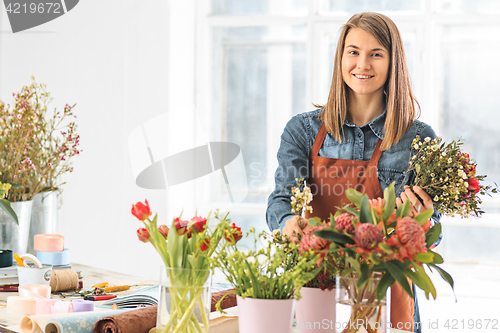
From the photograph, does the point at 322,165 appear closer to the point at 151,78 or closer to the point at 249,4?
the point at 151,78

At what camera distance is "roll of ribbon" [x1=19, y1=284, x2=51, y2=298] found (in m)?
1.32

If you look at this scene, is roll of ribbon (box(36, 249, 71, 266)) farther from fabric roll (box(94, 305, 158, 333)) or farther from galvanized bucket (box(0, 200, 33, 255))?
fabric roll (box(94, 305, 158, 333))

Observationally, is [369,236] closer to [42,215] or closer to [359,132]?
[359,132]

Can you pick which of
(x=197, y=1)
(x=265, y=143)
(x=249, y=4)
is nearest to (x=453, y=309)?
(x=265, y=143)

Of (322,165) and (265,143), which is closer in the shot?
(322,165)

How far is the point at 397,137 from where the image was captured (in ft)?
5.35

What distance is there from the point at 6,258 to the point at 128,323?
2.99 feet

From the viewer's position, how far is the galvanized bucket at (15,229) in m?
1.78

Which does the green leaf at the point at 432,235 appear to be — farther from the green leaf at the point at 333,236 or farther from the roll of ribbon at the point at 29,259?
the roll of ribbon at the point at 29,259

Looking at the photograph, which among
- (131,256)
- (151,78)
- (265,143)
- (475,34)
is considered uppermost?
(475,34)

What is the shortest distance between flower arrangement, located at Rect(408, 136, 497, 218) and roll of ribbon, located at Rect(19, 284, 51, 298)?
3.38 feet

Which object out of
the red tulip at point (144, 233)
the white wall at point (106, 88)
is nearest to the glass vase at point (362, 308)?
the red tulip at point (144, 233)

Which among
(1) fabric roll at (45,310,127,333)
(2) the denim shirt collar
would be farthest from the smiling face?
(1) fabric roll at (45,310,127,333)

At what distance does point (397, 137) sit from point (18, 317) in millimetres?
1223
